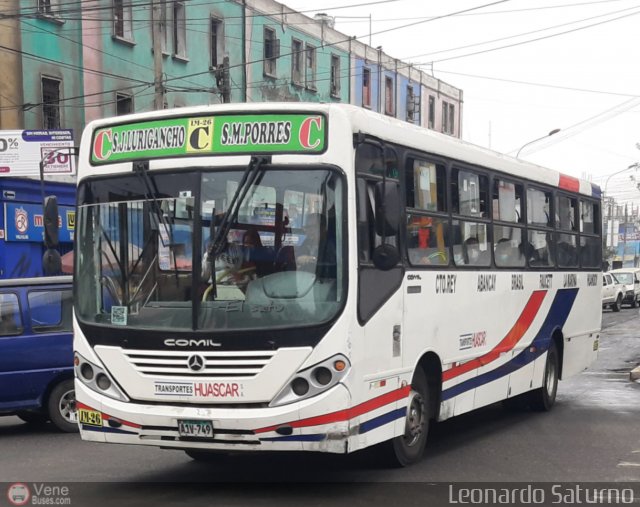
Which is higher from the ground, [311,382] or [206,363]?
[206,363]

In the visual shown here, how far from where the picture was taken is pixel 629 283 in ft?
161

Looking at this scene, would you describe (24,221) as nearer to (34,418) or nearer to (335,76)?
(34,418)

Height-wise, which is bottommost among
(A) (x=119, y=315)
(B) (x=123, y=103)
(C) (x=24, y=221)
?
(A) (x=119, y=315)

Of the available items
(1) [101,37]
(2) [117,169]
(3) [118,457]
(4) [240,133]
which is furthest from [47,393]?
(1) [101,37]

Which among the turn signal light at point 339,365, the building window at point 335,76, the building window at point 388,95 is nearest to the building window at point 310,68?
the building window at point 335,76

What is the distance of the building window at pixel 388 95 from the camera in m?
45.5

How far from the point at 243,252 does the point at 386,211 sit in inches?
45.1

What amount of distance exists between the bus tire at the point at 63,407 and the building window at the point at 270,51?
2617 centimetres

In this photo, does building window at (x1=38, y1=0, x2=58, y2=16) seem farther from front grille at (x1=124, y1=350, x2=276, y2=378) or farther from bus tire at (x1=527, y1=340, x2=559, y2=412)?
front grille at (x1=124, y1=350, x2=276, y2=378)

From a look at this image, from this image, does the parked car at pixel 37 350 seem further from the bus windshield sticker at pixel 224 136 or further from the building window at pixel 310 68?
the building window at pixel 310 68

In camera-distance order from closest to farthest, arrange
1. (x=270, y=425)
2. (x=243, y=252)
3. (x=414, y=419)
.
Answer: (x=270, y=425), (x=243, y=252), (x=414, y=419)

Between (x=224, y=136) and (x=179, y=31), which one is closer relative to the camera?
(x=224, y=136)

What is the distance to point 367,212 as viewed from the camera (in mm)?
8148

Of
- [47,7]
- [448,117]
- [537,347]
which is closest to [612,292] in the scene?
[448,117]
